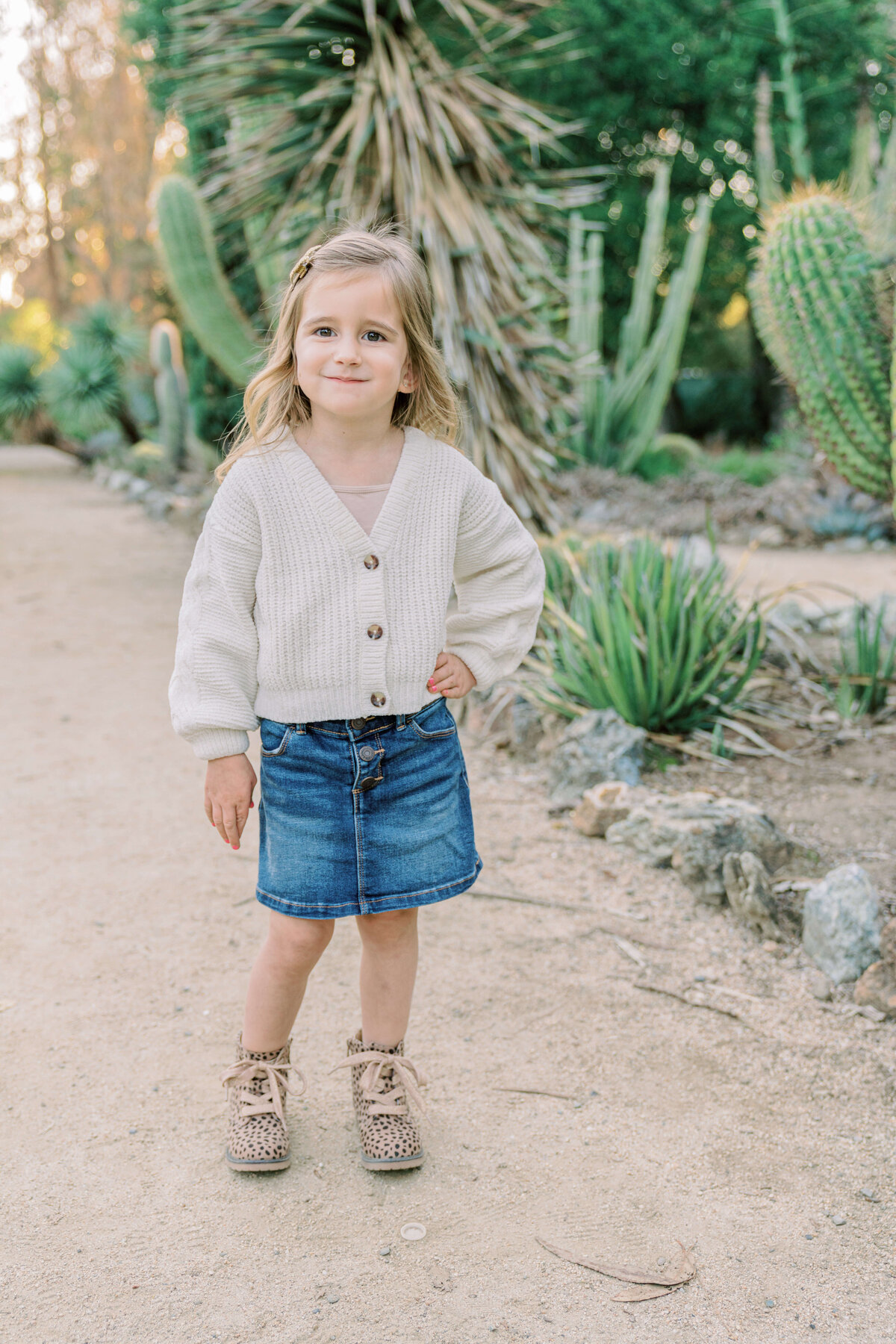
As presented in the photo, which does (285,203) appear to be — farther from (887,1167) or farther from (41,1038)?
(887,1167)

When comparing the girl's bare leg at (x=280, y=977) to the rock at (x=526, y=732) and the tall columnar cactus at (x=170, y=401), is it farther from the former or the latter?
the tall columnar cactus at (x=170, y=401)

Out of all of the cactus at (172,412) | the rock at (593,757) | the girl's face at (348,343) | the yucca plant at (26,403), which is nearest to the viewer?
the girl's face at (348,343)

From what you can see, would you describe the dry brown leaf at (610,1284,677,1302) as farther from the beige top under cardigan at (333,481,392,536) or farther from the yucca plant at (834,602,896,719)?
the yucca plant at (834,602,896,719)

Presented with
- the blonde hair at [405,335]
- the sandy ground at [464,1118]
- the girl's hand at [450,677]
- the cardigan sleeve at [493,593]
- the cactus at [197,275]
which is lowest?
the sandy ground at [464,1118]

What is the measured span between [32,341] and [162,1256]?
2741 centimetres

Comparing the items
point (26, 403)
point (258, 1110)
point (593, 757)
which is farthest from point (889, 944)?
point (26, 403)

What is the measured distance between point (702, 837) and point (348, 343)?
5.74ft

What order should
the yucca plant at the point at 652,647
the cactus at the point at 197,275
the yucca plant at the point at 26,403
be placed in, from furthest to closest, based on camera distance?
the yucca plant at the point at 26,403
the cactus at the point at 197,275
the yucca plant at the point at 652,647

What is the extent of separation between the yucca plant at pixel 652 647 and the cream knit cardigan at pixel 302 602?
1939 mm

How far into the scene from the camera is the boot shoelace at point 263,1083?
6.33 feet

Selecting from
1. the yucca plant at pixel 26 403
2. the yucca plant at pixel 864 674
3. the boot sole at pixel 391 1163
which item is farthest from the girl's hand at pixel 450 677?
the yucca plant at pixel 26 403

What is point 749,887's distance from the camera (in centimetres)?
271

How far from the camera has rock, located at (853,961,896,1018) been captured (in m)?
2.37

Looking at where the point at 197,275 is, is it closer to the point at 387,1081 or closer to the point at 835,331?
the point at 835,331
